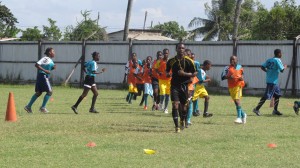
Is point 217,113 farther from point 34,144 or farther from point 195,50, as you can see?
point 195,50

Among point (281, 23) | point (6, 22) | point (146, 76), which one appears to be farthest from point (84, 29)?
point (146, 76)

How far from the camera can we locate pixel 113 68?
34.9 meters

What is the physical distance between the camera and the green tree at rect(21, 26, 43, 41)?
214ft

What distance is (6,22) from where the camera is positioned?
60469mm

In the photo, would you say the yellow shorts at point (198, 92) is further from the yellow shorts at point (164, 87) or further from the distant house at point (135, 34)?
the distant house at point (135, 34)

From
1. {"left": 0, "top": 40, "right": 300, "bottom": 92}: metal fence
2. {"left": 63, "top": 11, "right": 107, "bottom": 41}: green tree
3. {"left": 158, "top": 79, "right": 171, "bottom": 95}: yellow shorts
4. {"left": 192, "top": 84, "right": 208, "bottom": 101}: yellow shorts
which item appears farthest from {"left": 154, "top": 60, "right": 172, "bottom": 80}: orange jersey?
{"left": 63, "top": 11, "right": 107, "bottom": 41}: green tree

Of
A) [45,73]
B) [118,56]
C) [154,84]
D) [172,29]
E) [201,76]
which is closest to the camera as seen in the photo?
[201,76]

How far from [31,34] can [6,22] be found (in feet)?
19.2

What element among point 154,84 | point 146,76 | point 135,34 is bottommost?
point 154,84

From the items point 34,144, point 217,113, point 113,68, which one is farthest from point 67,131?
point 113,68

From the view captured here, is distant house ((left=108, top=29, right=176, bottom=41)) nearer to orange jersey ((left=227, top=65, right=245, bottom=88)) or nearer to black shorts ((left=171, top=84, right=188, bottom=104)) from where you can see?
orange jersey ((left=227, top=65, right=245, bottom=88))

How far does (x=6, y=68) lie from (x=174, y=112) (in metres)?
27.3

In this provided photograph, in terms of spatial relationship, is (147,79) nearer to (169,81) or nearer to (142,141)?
(169,81)

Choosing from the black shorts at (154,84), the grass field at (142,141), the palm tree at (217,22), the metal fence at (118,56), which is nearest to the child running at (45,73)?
the grass field at (142,141)
